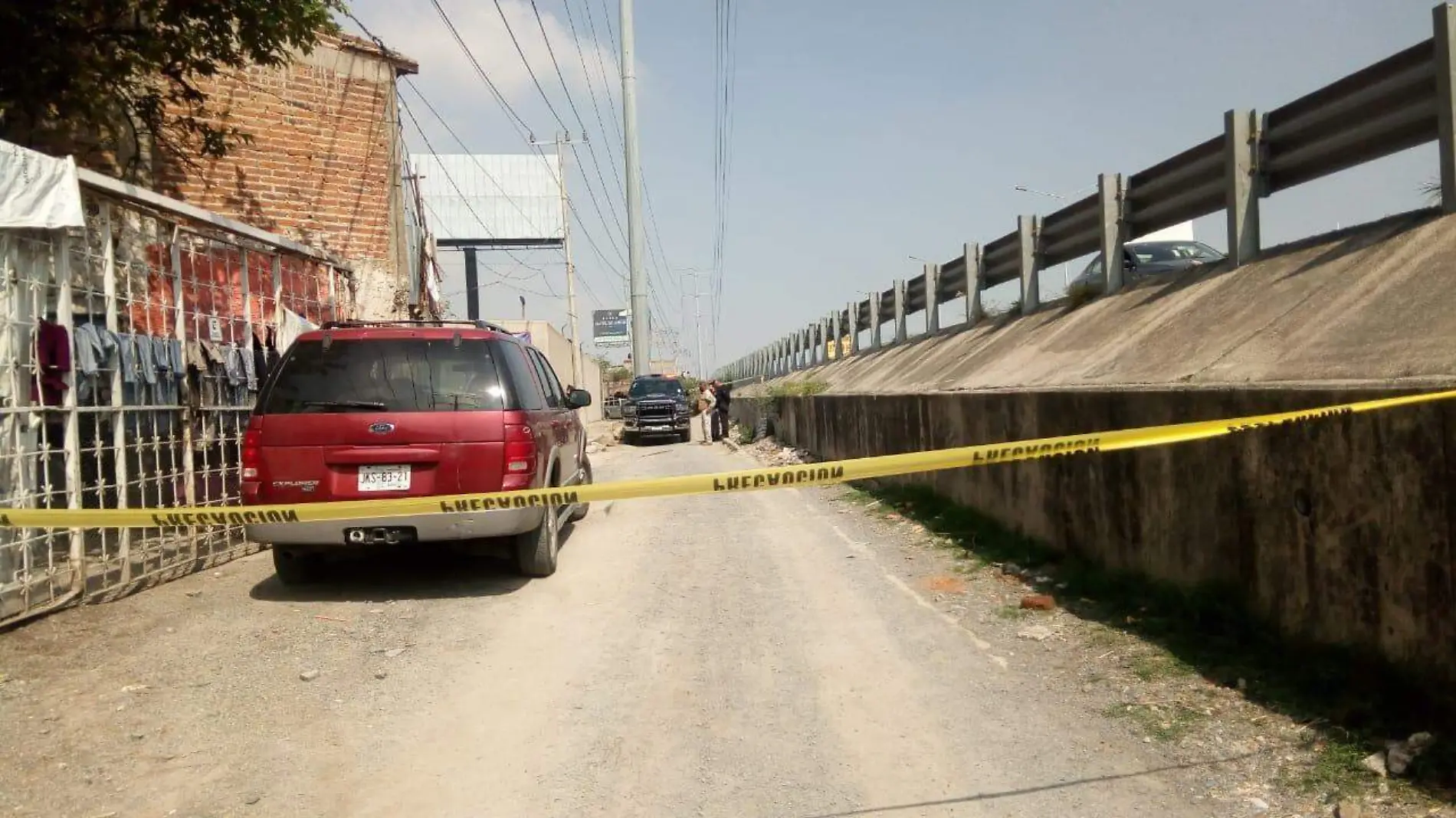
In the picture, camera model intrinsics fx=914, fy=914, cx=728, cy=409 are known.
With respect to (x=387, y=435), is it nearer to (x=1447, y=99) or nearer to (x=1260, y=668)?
(x=1260, y=668)

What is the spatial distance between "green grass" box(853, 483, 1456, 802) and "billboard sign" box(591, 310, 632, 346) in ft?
301

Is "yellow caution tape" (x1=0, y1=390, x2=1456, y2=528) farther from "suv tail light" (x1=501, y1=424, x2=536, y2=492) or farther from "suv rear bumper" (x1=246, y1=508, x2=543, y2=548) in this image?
"suv tail light" (x1=501, y1=424, x2=536, y2=492)

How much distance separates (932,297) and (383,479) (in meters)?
13.3

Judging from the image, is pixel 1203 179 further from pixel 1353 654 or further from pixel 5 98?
pixel 5 98

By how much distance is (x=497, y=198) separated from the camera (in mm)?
45625

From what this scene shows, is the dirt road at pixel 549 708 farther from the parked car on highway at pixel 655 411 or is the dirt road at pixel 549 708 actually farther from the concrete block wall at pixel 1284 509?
the parked car on highway at pixel 655 411

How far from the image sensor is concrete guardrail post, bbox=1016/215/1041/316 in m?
12.7

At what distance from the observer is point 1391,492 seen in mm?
3561

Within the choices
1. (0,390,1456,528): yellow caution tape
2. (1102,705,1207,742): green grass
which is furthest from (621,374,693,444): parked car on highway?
(1102,705,1207,742): green grass

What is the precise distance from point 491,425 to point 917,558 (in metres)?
3.66

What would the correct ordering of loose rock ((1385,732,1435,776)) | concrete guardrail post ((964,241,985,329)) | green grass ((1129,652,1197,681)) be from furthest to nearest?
concrete guardrail post ((964,241,985,329))
green grass ((1129,652,1197,681))
loose rock ((1385,732,1435,776))

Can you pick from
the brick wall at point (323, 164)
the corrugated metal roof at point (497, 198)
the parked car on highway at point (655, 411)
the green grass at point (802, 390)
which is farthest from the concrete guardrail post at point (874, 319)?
the corrugated metal roof at point (497, 198)

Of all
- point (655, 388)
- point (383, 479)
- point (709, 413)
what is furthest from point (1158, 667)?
point (655, 388)

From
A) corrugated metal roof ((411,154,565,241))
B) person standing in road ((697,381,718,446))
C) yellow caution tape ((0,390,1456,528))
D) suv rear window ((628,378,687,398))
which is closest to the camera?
yellow caution tape ((0,390,1456,528))
